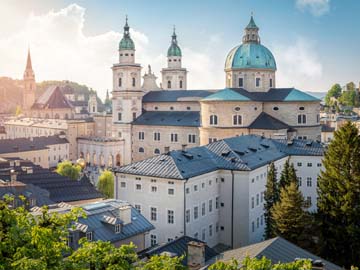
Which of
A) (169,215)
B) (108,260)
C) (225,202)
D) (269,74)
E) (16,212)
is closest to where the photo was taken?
(108,260)

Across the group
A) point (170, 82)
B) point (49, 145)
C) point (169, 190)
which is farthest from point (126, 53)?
point (169, 190)

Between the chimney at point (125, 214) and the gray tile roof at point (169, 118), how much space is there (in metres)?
39.5

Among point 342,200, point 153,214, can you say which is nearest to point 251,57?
point 153,214

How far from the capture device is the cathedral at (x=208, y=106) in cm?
5909

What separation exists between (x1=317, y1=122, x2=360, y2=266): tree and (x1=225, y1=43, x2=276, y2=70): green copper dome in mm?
37992

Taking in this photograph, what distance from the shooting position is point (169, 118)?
70.4 meters

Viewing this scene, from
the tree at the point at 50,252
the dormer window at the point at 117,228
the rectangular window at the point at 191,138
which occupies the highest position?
the rectangular window at the point at 191,138

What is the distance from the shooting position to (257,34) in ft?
232

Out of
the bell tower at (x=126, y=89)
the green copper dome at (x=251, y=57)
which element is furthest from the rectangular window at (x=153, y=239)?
the bell tower at (x=126, y=89)

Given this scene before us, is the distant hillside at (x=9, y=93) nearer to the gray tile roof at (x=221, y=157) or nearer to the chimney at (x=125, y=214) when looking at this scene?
the gray tile roof at (x=221, y=157)

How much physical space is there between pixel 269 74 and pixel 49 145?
3394 centimetres

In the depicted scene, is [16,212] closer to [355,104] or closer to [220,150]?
[220,150]

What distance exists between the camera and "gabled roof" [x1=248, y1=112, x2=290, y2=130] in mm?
57228

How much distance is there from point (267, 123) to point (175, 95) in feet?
60.7
